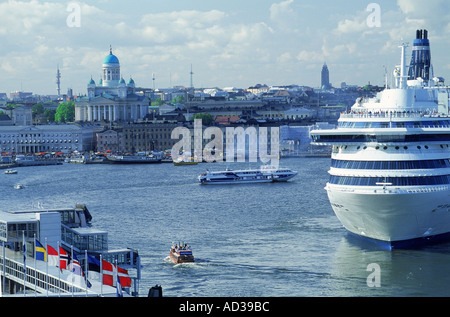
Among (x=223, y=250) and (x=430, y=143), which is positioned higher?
(x=430, y=143)

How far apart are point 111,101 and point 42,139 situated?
12429mm

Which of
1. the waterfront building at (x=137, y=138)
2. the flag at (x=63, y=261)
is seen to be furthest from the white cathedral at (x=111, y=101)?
the flag at (x=63, y=261)

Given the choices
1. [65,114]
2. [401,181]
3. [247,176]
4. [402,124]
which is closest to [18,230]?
[401,181]

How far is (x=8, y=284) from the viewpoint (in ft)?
41.9

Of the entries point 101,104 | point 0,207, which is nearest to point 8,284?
point 0,207

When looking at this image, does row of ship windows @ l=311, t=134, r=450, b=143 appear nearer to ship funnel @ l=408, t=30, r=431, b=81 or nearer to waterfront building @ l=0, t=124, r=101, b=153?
ship funnel @ l=408, t=30, r=431, b=81

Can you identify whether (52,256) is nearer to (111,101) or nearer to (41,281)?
(41,281)

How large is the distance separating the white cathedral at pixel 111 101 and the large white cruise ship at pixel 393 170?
52687 mm

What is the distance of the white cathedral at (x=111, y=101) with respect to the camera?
237 ft

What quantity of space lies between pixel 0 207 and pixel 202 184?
32.4 feet

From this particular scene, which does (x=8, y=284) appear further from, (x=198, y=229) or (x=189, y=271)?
(x=198, y=229)

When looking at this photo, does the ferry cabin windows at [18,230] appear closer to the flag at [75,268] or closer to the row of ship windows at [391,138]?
the flag at [75,268]

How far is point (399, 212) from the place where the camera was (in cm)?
1677

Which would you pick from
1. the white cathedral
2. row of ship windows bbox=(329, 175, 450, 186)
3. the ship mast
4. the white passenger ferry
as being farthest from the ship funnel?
the white cathedral
